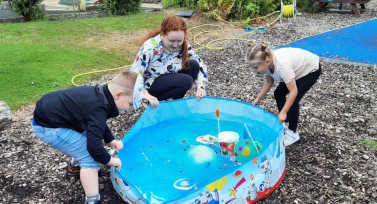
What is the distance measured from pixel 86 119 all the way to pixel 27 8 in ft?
21.4

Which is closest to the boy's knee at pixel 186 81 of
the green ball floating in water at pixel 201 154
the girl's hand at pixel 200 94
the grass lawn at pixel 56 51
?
the girl's hand at pixel 200 94

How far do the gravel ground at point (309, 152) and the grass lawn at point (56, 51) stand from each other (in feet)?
1.95

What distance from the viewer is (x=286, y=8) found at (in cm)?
759

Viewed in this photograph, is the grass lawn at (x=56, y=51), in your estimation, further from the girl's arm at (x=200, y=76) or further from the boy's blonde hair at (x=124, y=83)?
the boy's blonde hair at (x=124, y=83)

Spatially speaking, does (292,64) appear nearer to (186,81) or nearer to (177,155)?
(186,81)

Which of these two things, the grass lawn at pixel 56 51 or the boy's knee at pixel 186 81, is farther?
the grass lawn at pixel 56 51

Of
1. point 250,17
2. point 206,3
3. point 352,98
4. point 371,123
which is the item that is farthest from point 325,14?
point 371,123

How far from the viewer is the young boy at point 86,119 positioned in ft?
6.59

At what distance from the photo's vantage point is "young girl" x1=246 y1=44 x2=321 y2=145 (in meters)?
2.46

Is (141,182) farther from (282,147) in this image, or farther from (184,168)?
(282,147)

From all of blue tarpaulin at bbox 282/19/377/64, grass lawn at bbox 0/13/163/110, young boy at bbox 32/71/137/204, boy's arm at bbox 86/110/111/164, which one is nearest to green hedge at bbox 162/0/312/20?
grass lawn at bbox 0/13/163/110

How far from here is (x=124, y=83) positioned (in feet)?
6.93

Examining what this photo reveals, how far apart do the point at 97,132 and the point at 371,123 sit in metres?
2.68

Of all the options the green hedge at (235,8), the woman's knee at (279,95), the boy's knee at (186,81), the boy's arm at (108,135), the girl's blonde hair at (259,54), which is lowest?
the boy's arm at (108,135)
